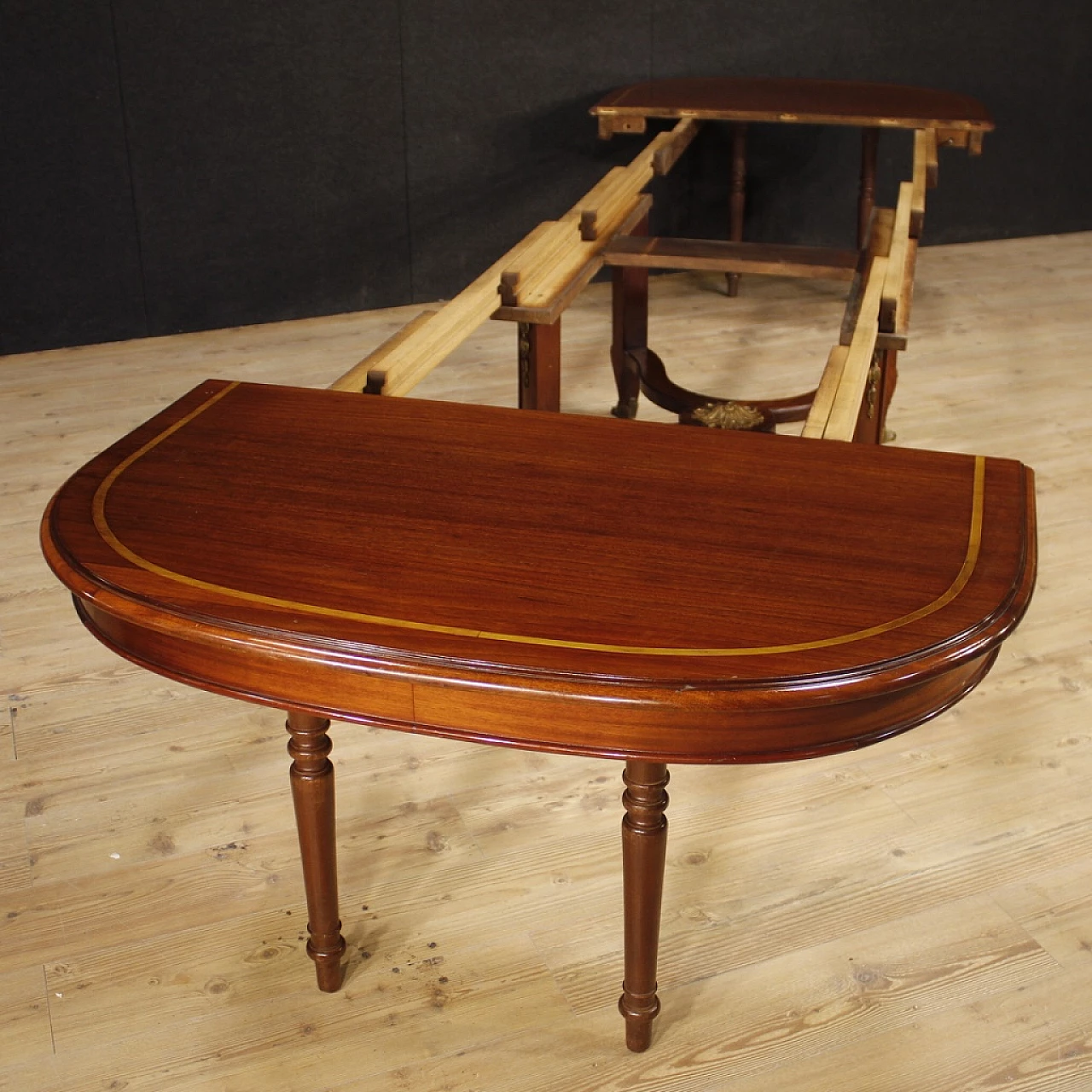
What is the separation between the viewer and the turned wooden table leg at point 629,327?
11.9 ft

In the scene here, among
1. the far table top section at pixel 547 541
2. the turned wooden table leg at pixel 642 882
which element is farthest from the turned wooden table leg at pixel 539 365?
the turned wooden table leg at pixel 642 882

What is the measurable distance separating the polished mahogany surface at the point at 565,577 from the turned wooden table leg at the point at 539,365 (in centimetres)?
116

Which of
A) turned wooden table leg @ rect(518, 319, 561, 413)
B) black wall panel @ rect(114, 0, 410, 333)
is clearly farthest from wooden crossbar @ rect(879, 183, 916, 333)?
black wall panel @ rect(114, 0, 410, 333)

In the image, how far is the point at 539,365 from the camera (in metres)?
2.96

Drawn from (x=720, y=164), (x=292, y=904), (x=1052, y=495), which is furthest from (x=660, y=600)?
(x=720, y=164)

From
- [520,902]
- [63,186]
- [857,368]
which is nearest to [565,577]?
[520,902]

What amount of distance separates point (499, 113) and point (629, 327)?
5.12ft

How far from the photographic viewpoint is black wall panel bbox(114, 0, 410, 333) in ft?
14.3

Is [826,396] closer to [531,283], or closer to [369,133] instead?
[531,283]

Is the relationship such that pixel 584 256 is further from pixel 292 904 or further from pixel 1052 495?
pixel 292 904

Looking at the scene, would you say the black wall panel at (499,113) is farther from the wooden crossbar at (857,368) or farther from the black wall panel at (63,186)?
the wooden crossbar at (857,368)

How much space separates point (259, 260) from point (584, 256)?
6.47ft

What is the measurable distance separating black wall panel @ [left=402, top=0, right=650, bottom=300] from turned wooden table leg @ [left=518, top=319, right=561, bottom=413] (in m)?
1.99

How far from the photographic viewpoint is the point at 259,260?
4.66 meters
